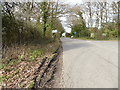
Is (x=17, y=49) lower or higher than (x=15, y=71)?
higher

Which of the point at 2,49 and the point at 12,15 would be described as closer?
the point at 2,49

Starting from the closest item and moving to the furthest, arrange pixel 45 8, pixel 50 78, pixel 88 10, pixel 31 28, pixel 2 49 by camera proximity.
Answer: pixel 50 78 → pixel 2 49 → pixel 31 28 → pixel 45 8 → pixel 88 10

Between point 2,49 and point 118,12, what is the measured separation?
2306cm

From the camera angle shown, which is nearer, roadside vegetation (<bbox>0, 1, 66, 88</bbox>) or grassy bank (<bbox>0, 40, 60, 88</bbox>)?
grassy bank (<bbox>0, 40, 60, 88</bbox>)

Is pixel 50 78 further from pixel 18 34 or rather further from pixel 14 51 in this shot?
pixel 18 34

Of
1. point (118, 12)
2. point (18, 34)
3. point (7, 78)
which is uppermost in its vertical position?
point (118, 12)

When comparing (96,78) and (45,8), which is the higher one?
(45,8)

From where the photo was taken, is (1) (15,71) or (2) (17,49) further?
(2) (17,49)

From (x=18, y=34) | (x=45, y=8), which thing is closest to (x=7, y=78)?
(x=18, y=34)

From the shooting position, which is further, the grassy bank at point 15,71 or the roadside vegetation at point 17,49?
the roadside vegetation at point 17,49

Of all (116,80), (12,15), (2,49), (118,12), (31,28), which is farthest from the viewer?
(118,12)

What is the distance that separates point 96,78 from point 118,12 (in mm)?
21932

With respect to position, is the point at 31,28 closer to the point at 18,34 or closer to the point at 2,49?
the point at 18,34

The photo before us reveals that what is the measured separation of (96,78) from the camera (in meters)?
2.61
